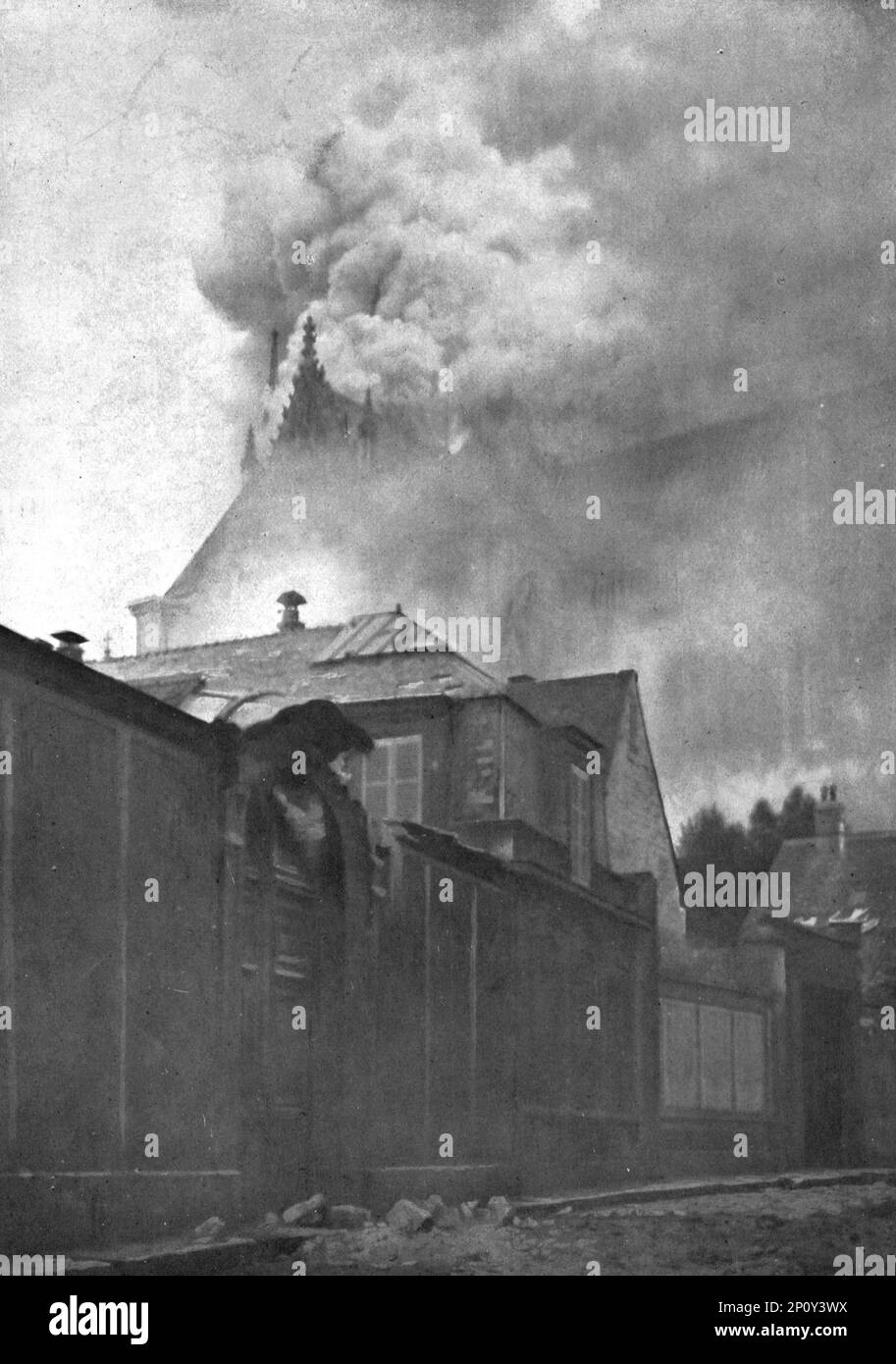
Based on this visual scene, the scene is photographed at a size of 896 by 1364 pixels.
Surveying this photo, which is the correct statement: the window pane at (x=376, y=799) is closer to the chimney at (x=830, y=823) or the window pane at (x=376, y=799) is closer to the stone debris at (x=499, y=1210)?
the stone debris at (x=499, y=1210)

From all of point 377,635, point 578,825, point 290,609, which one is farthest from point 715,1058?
point 290,609

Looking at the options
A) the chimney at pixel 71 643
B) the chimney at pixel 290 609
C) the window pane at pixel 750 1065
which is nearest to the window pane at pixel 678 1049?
the window pane at pixel 750 1065

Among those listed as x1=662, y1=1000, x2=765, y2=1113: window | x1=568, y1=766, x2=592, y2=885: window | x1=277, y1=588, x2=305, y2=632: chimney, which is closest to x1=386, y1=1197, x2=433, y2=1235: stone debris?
x1=662, y1=1000, x2=765, y2=1113: window

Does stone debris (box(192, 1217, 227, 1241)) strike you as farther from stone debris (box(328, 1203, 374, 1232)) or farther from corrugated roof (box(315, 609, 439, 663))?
corrugated roof (box(315, 609, 439, 663))

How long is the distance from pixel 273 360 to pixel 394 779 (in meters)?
2.17

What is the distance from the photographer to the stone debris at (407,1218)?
25.8ft

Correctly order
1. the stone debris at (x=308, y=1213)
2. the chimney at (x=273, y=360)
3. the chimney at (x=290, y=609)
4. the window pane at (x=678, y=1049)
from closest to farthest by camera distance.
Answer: the stone debris at (x=308, y=1213)
the chimney at (x=290, y=609)
the chimney at (x=273, y=360)
the window pane at (x=678, y=1049)

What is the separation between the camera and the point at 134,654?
26.0 ft

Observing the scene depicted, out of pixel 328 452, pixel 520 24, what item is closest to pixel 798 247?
pixel 520 24

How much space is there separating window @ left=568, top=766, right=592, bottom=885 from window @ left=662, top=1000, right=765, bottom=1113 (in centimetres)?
101

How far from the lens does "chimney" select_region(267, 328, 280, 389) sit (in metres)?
8.53

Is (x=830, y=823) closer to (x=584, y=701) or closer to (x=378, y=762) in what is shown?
(x=584, y=701)

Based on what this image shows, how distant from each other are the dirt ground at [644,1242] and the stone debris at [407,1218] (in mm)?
39

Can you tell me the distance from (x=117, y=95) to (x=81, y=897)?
4250 millimetres
